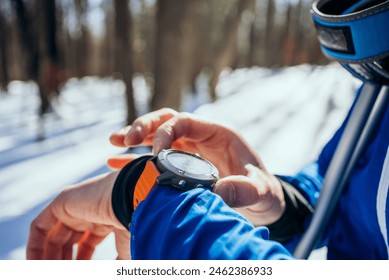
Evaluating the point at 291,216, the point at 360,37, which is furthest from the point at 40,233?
the point at 360,37

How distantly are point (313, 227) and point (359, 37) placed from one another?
0.38 metres

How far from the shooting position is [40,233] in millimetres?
682

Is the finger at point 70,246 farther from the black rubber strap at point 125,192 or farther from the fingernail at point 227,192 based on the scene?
the fingernail at point 227,192

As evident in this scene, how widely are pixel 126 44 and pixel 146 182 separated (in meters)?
3.08

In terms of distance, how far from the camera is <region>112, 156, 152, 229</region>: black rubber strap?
21.9 inches

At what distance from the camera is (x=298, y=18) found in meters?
16.9

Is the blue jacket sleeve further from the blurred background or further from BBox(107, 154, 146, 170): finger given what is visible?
the blurred background

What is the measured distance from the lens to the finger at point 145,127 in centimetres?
63

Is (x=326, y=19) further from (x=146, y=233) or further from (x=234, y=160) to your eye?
(x=146, y=233)

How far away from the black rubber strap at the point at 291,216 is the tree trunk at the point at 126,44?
9.40 feet

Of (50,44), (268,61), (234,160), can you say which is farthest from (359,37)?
(268,61)

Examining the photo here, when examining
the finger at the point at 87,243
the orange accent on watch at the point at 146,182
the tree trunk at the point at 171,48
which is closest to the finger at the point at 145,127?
the orange accent on watch at the point at 146,182

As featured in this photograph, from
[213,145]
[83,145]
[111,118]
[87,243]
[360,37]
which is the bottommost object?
[111,118]

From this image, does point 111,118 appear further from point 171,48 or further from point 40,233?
point 40,233
